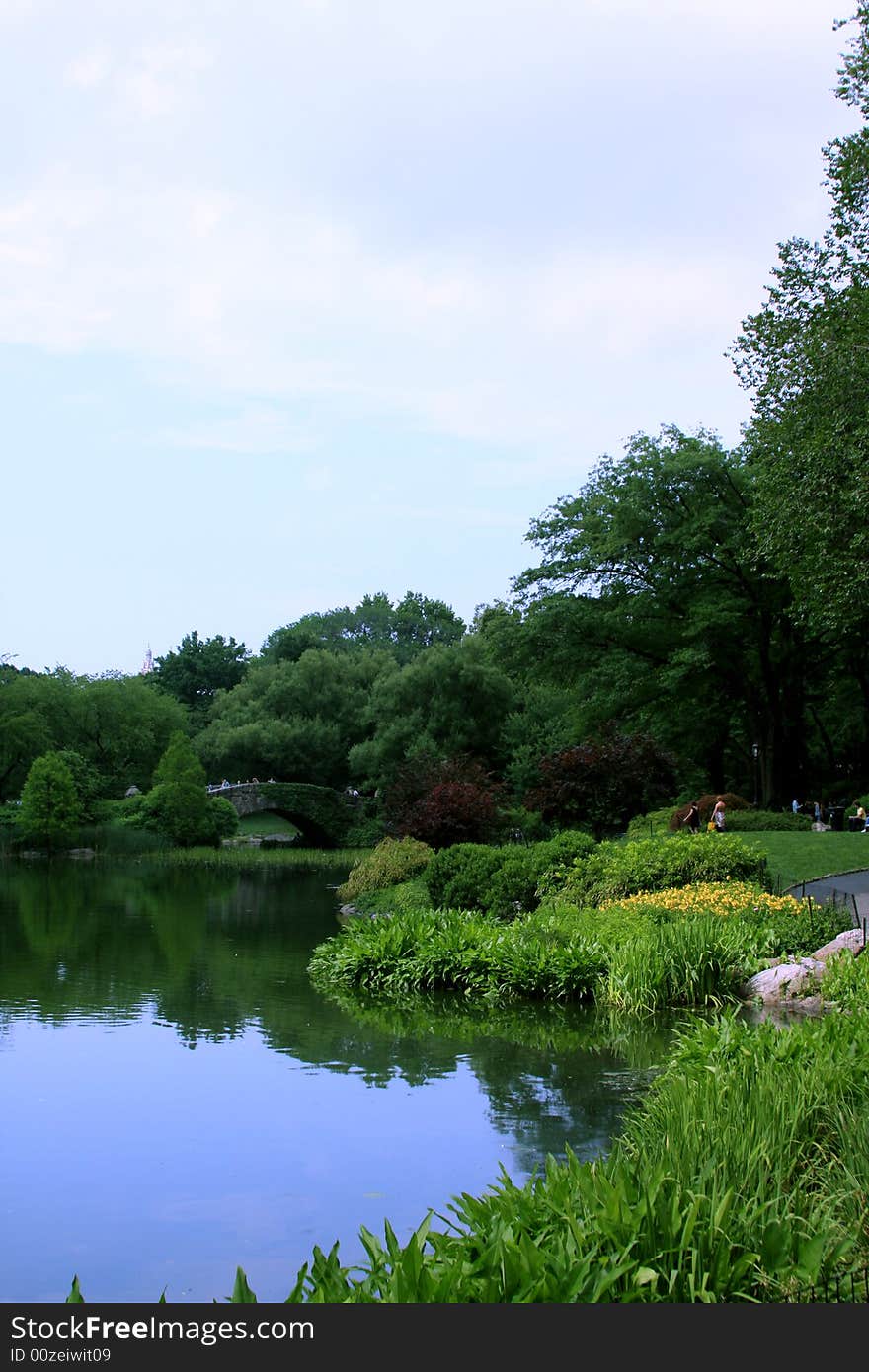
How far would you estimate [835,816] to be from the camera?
1216 inches

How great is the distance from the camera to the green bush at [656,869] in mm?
15688

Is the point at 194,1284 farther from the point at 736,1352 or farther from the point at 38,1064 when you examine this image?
the point at 38,1064

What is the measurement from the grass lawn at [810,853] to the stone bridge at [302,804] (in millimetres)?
25481

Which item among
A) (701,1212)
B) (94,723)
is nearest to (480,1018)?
(701,1212)

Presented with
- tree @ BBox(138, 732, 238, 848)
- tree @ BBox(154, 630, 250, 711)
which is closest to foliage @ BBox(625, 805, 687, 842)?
tree @ BBox(138, 732, 238, 848)

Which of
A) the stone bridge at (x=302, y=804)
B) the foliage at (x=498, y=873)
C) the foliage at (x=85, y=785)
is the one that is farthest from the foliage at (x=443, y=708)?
the foliage at (x=498, y=873)

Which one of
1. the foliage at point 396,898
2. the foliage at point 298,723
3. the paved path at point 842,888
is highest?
the foliage at point 298,723

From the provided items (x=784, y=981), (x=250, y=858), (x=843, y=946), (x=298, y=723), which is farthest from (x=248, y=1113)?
(x=298, y=723)

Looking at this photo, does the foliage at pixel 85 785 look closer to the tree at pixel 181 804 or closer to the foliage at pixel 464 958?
the tree at pixel 181 804

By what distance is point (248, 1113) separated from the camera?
7508mm

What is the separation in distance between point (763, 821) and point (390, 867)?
7.84 m

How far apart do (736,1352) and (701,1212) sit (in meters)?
1.02

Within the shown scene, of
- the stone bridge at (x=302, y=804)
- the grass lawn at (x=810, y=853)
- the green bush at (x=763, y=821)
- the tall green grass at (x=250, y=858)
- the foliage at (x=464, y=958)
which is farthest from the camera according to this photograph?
the stone bridge at (x=302, y=804)

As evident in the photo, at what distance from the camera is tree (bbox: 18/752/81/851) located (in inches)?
1535
